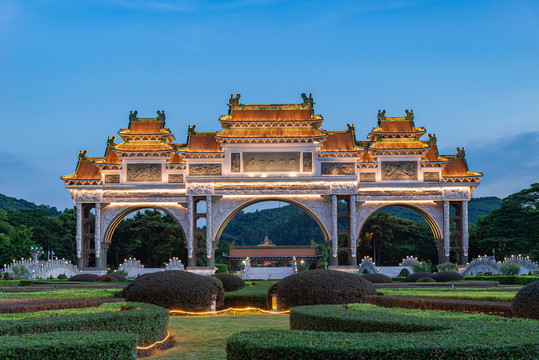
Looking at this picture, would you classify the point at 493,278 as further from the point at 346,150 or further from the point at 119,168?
the point at 119,168

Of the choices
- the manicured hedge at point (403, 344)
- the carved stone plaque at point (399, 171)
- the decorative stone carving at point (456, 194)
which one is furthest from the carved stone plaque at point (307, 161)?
the manicured hedge at point (403, 344)

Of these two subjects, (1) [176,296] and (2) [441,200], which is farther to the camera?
(2) [441,200]

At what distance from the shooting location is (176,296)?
14.8 m

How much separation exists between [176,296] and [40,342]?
8.39 m

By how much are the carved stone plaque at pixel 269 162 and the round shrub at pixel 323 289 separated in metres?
20.9

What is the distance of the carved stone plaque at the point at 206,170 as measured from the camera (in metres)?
35.6

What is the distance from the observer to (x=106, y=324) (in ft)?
29.8

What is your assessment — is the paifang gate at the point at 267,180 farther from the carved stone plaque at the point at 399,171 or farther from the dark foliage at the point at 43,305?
the dark foliage at the point at 43,305

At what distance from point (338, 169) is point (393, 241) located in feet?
65.3

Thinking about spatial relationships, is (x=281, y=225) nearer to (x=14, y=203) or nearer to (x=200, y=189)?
(x=14, y=203)

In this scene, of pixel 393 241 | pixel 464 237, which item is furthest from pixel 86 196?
pixel 393 241

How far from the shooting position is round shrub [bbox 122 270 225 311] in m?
14.5

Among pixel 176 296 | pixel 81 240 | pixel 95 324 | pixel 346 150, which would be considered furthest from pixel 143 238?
pixel 95 324

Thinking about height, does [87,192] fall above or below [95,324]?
above
